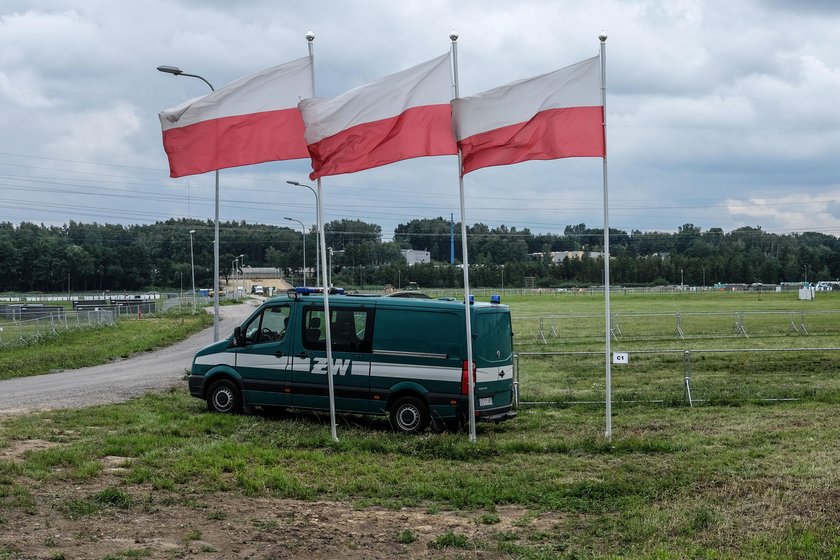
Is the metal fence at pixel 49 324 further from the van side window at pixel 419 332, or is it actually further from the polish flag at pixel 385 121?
the polish flag at pixel 385 121

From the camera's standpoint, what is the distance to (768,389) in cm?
1898

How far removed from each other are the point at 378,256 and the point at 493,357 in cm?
8450

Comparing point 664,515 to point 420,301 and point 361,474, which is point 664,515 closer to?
point 361,474

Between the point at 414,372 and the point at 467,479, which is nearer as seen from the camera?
the point at 467,479

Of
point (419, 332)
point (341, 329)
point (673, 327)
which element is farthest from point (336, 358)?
point (673, 327)

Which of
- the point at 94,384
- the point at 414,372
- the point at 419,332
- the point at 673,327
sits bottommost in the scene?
the point at 673,327

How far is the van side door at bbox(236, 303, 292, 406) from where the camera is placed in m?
15.3

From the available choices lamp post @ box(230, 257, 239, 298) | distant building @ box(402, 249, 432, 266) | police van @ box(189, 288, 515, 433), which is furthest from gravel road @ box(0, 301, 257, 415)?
lamp post @ box(230, 257, 239, 298)

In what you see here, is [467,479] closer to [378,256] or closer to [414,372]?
[414,372]

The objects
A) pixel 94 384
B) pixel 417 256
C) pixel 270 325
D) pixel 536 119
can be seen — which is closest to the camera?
pixel 536 119

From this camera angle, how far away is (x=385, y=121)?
41.5 feet

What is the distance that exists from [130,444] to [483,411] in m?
5.34

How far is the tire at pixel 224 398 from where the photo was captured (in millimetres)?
15711

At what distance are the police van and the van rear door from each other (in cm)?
2
